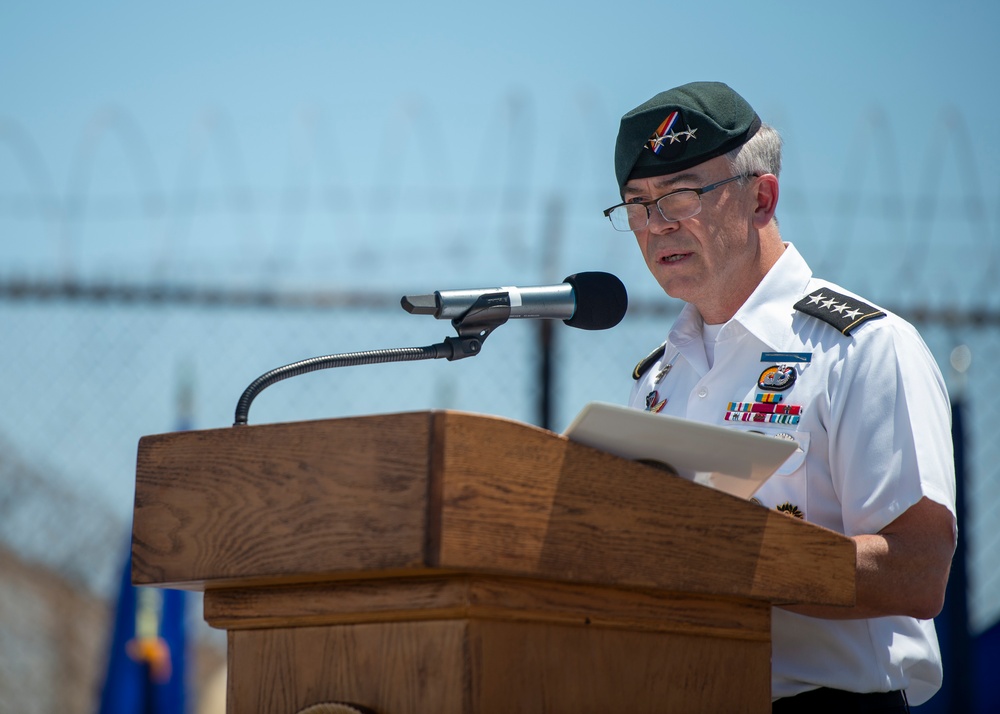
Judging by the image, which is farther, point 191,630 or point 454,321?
point 191,630

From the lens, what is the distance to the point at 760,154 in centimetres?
261

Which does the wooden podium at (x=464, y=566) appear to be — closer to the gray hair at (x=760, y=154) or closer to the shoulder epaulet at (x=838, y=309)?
the shoulder epaulet at (x=838, y=309)

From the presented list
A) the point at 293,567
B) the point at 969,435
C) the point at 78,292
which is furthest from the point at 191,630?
the point at 293,567

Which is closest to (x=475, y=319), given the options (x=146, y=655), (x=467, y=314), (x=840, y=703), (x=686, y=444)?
(x=467, y=314)

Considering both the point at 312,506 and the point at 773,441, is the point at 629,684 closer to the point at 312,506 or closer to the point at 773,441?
the point at 773,441

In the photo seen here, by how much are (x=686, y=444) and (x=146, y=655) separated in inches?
173

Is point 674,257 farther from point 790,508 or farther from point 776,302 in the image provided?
point 790,508

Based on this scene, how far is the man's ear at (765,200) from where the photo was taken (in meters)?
2.59

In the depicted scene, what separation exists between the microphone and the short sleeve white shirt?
43 centimetres

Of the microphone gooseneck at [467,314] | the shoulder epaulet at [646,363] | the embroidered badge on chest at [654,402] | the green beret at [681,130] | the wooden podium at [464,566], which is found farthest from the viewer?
the shoulder epaulet at [646,363]

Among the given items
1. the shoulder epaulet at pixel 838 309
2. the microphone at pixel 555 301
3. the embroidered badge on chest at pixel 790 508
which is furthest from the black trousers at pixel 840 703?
the microphone at pixel 555 301

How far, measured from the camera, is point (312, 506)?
1457 millimetres

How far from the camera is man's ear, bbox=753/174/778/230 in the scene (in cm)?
259

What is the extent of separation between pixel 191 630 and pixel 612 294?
13.9ft
